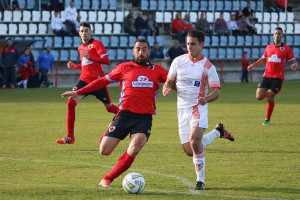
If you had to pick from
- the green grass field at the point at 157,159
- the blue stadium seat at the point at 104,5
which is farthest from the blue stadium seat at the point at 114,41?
the green grass field at the point at 157,159

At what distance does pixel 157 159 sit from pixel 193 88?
2537mm

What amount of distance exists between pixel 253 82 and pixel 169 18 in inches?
227

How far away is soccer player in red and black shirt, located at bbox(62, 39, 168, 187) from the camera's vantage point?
8625 mm

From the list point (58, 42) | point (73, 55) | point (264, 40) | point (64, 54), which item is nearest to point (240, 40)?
point (264, 40)

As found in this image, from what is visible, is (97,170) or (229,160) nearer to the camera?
(97,170)

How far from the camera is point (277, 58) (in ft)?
55.5

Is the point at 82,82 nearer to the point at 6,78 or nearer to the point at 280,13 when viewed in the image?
the point at 6,78

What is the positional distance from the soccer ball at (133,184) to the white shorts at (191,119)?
1.04 m

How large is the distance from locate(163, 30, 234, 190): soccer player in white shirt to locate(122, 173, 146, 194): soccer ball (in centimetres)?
79

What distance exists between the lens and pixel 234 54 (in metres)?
38.6

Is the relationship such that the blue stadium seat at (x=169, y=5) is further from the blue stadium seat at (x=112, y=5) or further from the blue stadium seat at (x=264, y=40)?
the blue stadium seat at (x=264, y=40)

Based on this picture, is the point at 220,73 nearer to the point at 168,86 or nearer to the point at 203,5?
the point at 203,5

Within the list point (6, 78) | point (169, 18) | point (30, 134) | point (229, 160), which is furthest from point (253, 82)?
point (229, 160)

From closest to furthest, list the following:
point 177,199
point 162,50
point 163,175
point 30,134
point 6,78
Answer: point 177,199
point 163,175
point 30,134
point 6,78
point 162,50
